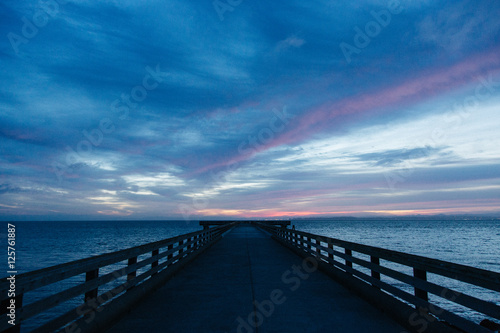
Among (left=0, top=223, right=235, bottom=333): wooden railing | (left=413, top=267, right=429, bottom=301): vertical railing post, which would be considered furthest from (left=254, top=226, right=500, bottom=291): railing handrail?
(left=0, top=223, right=235, bottom=333): wooden railing

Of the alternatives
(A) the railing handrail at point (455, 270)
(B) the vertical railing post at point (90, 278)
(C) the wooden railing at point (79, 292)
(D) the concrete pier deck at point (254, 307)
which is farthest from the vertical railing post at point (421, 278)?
(B) the vertical railing post at point (90, 278)

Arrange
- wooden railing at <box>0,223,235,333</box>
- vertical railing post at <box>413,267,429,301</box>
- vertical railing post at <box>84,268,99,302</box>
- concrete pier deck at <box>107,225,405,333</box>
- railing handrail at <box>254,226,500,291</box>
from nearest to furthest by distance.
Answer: wooden railing at <box>0,223,235,333</box>
railing handrail at <box>254,226,500,291</box>
vertical railing post at <box>413,267,429,301</box>
vertical railing post at <box>84,268,99,302</box>
concrete pier deck at <box>107,225,405,333</box>

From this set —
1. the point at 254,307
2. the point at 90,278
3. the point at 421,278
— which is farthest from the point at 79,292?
the point at 421,278

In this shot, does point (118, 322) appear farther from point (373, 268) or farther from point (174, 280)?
point (373, 268)

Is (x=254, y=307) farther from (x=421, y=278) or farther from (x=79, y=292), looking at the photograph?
(x=79, y=292)

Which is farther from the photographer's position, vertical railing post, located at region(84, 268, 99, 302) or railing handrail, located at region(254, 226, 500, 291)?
vertical railing post, located at region(84, 268, 99, 302)

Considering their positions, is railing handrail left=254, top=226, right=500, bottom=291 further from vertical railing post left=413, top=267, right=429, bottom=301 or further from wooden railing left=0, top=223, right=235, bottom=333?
wooden railing left=0, top=223, right=235, bottom=333

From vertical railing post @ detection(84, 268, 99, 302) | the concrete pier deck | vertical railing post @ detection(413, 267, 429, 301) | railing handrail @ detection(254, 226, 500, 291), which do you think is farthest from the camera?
the concrete pier deck


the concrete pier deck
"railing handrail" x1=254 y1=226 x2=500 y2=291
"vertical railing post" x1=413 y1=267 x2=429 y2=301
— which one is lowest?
the concrete pier deck

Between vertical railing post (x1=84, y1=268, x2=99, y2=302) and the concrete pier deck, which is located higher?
vertical railing post (x1=84, y1=268, x2=99, y2=302)

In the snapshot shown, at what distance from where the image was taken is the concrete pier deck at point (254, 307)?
5.66 metres

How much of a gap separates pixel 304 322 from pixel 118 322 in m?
3.28

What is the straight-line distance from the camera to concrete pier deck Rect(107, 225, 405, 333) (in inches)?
223

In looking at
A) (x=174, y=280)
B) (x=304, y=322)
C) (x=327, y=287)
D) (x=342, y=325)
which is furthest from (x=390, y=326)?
(x=174, y=280)
